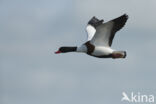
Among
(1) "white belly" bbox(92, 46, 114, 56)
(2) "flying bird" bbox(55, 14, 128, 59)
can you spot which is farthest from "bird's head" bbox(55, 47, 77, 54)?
(1) "white belly" bbox(92, 46, 114, 56)

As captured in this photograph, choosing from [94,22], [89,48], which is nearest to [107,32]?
[89,48]

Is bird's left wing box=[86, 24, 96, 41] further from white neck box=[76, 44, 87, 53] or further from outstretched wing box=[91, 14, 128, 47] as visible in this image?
white neck box=[76, 44, 87, 53]

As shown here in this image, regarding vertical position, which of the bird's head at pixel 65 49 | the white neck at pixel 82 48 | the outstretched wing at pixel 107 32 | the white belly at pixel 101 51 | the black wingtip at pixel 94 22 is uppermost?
the black wingtip at pixel 94 22

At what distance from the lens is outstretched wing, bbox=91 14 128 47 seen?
124 feet

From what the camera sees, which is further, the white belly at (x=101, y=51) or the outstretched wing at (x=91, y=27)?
the outstretched wing at (x=91, y=27)

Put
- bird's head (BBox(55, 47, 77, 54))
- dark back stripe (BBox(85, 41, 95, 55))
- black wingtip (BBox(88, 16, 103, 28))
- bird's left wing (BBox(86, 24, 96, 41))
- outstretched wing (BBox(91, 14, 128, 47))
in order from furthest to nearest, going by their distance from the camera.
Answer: bird's head (BBox(55, 47, 77, 54)) < black wingtip (BBox(88, 16, 103, 28)) < bird's left wing (BBox(86, 24, 96, 41)) < outstretched wing (BBox(91, 14, 128, 47)) < dark back stripe (BBox(85, 41, 95, 55))

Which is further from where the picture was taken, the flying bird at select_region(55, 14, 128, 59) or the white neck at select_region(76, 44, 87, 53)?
the white neck at select_region(76, 44, 87, 53)

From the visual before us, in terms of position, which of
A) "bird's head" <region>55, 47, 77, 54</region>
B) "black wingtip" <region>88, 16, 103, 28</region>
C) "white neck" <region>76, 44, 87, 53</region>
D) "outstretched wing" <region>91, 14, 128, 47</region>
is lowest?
"white neck" <region>76, 44, 87, 53</region>

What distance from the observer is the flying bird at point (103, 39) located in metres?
37.6

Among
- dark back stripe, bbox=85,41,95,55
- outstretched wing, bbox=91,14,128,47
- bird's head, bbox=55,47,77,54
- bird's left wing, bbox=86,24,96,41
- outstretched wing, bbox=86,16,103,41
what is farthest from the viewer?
bird's head, bbox=55,47,77,54

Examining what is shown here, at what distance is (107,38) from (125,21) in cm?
151

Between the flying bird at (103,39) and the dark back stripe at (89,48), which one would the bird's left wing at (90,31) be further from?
the dark back stripe at (89,48)

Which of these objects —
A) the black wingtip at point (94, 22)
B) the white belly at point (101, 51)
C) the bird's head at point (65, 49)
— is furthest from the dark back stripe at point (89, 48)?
the bird's head at point (65, 49)

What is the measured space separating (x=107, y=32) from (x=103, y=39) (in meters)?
0.40
